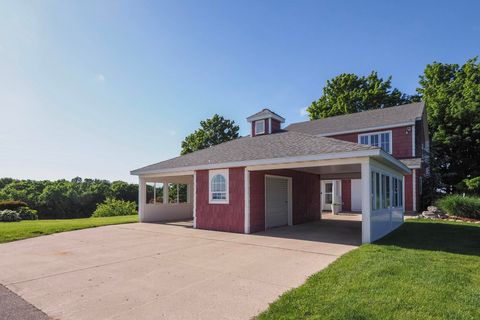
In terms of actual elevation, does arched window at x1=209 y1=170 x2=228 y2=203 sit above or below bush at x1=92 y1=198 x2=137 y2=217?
above

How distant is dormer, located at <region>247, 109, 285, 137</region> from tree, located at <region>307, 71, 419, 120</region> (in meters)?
22.2

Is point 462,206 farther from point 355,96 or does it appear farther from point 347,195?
point 355,96

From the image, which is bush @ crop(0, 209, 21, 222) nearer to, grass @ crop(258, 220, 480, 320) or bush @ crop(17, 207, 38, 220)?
bush @ crop(17, 207, 38, 220)

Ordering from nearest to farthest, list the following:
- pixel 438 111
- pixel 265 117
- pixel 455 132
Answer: pixel 265 117, pixel 455 132, pixel 438 111

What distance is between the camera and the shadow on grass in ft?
25.6

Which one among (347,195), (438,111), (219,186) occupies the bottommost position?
(347,195)

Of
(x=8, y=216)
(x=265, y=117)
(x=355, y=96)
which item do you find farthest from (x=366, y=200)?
(x=355, y=96)

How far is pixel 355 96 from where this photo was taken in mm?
35312

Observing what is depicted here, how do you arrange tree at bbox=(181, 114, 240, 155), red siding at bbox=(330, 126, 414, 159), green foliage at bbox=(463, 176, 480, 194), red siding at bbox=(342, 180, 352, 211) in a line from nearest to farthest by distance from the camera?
green foliage at bbox=(463, 176, 480, 194) < red siding at bbox=(330, 126, 414, 159) < red siding at bbox=(342, 180, 352, 211) < tree at bbox=(181, 114, 240, 155)

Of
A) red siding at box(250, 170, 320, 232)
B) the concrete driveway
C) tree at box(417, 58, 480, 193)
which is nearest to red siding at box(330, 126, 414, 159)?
tree at box(417, 58, 480, 193)

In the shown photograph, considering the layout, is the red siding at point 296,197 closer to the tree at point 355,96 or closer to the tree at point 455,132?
the tree at point 455,132

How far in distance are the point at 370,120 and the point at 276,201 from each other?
11.9m

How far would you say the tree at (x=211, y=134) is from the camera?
3628cm

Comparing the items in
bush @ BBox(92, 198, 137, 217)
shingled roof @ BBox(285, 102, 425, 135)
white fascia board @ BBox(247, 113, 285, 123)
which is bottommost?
bush @ BBox(92, 198, 137, 217)
